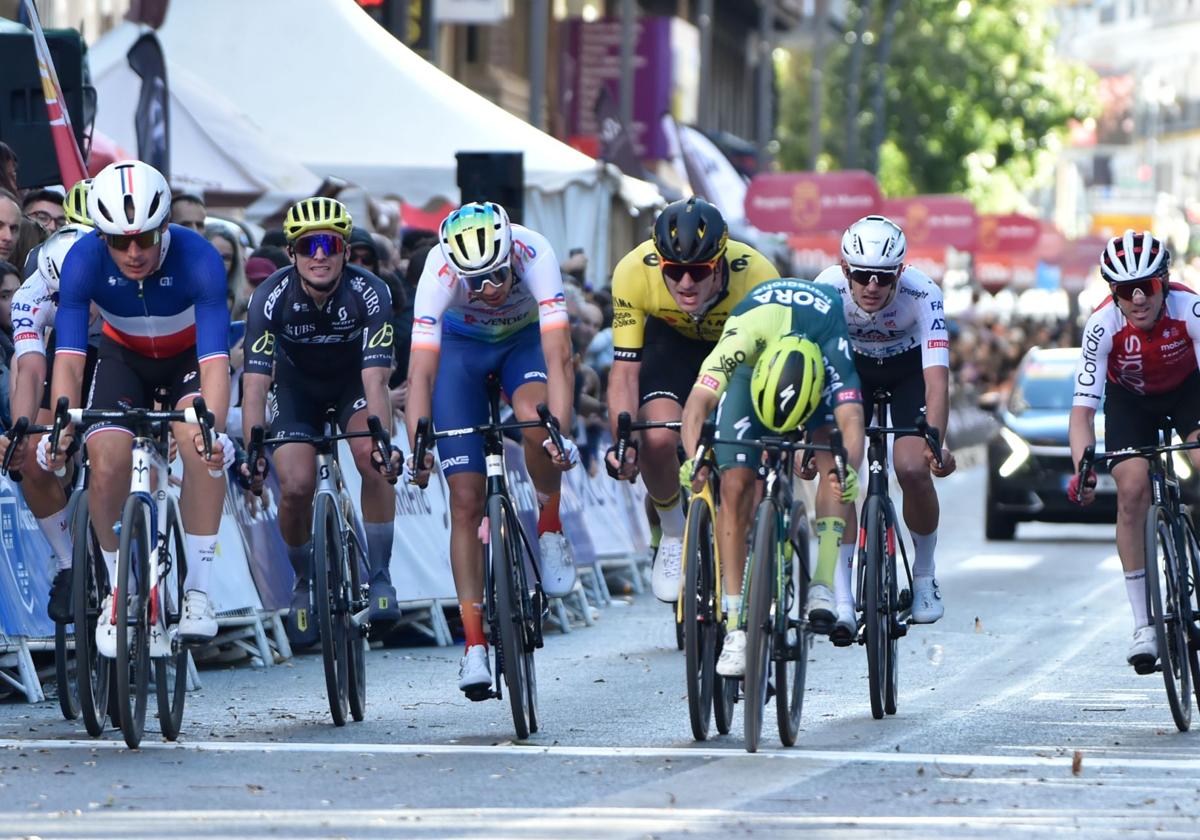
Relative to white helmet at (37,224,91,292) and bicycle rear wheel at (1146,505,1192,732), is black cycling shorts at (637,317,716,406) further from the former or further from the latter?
white helmet at (37,224,91,292)

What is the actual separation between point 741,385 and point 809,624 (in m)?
0.88

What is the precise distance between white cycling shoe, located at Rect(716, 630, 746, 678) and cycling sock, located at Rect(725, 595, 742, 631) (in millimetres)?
81

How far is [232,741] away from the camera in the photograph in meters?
10.1

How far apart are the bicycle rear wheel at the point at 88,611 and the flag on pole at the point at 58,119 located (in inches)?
204

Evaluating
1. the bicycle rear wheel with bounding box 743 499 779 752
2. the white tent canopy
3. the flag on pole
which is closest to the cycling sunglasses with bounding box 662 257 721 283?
the bicycle rear wheel with bounding box 743 499 779 752

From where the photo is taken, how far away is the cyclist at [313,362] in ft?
34.7

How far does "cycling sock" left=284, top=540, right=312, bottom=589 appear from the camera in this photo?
35.2 feet

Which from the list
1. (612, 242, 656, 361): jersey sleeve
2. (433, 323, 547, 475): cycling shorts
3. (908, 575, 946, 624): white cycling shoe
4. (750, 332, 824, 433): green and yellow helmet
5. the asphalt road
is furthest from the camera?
(908, 575, 946, 624): white cycling shoe

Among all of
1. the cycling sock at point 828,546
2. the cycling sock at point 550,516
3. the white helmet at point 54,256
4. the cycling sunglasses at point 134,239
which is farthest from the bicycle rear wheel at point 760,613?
the white helmet at point 54,256

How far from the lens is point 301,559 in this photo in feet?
35.5

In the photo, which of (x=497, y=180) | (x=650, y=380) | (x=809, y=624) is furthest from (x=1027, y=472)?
(x=809, y=624)

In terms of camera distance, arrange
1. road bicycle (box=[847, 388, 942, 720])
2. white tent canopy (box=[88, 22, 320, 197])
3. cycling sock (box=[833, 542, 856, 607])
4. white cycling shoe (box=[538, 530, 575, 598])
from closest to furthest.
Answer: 1. cycling sock (box=[833, 542, 856, 607])
2. white cycling shoe (box=[538, 530, 575, 598])
3. road bicycle (box=[847, 388, 942, 720])
4. white tent canopy (box=[88, 22, 320, 197])

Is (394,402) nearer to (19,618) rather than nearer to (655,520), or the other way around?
(655,520)

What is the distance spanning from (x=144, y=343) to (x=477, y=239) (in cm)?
129
